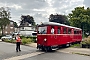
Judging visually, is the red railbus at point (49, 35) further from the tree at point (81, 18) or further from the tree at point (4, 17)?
the tree at point (4, 17)

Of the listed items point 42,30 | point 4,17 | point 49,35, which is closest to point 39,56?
point 49,35

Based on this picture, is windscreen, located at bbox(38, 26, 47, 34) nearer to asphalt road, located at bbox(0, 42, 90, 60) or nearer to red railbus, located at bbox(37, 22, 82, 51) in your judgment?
A: red railbus, located at bbox(37, 22, 82, 51)

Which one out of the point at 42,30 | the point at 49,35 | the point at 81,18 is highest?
the point at 81,18

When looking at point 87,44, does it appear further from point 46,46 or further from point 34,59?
point 34,59

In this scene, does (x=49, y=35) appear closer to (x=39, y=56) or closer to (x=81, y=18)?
(x=39, y=56)

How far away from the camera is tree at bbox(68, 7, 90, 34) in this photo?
47.9 m

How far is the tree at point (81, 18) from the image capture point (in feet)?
157

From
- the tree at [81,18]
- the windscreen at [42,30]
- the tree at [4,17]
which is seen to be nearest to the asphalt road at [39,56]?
the windscreen at [42,30]

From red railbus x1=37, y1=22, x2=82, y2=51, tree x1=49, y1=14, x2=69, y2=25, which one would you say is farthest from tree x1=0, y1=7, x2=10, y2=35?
red railbus x1=37, y1=22, x2=82, y2=51

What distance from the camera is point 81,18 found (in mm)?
48500

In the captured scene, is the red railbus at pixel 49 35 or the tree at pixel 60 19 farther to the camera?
the tree at pixel 60 19

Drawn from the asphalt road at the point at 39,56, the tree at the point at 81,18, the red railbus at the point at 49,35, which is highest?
the tree at the point at 81,18

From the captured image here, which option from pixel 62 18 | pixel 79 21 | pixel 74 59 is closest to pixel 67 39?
pixel 74 59

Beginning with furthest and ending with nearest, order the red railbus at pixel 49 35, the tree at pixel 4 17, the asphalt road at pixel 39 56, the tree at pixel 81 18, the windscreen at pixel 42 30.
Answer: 1. the tree at pixel 4 17
2. the tree at pixel 81 18
3. the windscreen at pixel 42 30
4. the red railbus at pixel 49 35
5. the asphalt road at pixel 39 56
